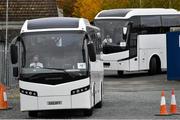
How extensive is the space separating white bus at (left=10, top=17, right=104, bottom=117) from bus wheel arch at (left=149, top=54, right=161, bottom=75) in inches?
740

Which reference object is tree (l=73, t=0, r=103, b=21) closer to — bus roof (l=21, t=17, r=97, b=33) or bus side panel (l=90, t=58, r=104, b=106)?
bus side panel (l=90, t=58, r=104, b=106)

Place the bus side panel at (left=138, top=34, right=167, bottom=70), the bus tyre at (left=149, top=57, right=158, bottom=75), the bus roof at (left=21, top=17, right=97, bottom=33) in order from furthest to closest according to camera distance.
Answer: the bus tyre at (left=149, top=57, right=158, bottom=75) < the bus side panel at (left=138, top=34, right=167, bottom=70) < the bus roof at (left=21, top=17, right=97, bottom=33)

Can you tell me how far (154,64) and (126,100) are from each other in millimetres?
14298

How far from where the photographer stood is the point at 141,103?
22.0m

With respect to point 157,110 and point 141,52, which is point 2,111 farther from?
point 141,52

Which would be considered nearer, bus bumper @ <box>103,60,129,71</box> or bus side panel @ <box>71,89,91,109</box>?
bus side panel @ <box>71,89,91,109</box>

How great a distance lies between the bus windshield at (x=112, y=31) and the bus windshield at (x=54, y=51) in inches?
705

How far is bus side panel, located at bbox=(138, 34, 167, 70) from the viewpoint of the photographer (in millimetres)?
36553

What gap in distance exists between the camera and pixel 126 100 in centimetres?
2316

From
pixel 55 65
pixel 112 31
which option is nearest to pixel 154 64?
pixel 112 31

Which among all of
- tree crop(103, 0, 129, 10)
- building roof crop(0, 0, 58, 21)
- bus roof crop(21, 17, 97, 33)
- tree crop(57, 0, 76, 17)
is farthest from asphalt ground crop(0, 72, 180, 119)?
tree crop(57, 0, 76, 17)

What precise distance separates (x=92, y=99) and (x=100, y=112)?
1031mm

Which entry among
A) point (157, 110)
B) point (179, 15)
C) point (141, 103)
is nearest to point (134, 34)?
point (179, 15)

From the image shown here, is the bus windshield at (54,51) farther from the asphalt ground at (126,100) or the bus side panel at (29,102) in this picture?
the asphalt ground at (126,100)
